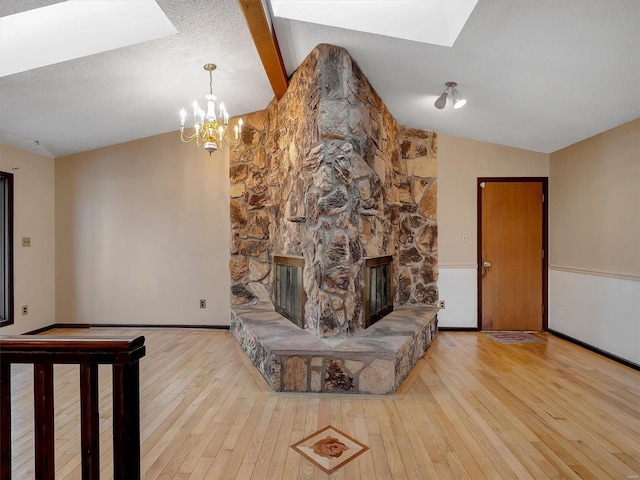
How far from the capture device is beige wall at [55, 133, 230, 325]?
4.61m

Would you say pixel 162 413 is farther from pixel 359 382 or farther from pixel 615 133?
pixel 615 133

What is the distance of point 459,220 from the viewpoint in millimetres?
4520

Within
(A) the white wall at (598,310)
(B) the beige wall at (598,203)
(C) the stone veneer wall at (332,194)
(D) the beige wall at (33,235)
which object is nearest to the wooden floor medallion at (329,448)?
(C) the stone veneer wall at (332,194)

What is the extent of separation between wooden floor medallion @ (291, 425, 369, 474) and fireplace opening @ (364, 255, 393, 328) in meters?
A: 1.29

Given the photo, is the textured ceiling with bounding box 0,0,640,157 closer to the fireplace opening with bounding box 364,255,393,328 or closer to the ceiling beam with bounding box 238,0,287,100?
the ceiling beam with bounding box 238,0,287,100

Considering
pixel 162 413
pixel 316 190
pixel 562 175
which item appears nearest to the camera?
pixel 162 413

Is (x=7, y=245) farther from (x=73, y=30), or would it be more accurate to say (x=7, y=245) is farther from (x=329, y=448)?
(x=329, y=448)

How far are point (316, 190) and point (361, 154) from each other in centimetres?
56

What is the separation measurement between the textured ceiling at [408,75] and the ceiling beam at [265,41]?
146 mm

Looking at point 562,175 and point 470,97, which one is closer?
point 470,97

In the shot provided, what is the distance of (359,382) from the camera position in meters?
2.67

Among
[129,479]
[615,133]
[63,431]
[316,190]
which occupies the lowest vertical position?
[63,431]

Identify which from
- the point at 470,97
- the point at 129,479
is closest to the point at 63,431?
the point at 129,479

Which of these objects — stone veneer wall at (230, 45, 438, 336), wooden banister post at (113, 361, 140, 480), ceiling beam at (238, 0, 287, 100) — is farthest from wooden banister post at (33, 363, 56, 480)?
ceiling beam at (238, 0, 287, 100)
